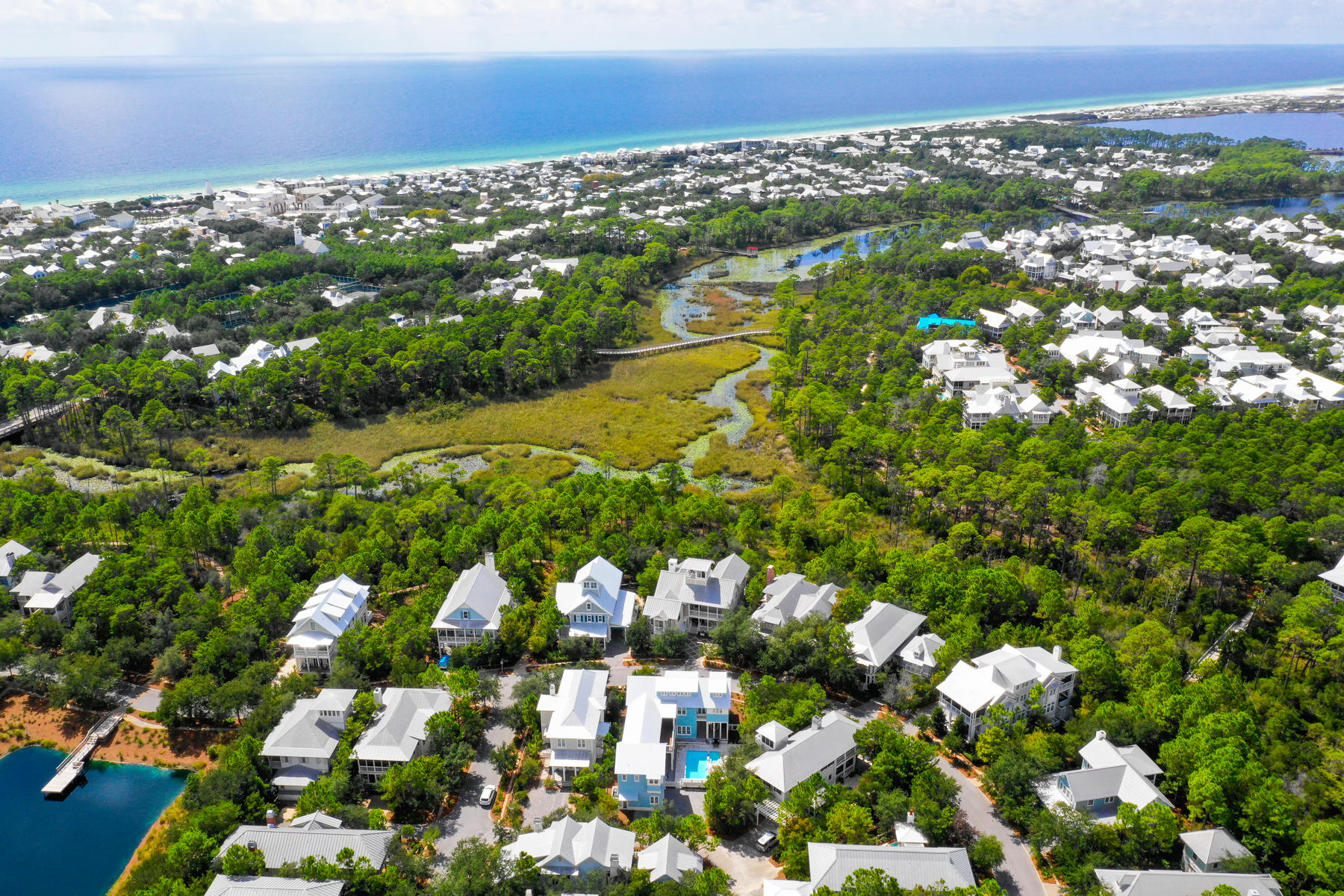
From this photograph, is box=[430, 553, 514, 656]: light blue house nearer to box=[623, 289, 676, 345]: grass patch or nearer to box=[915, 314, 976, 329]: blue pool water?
box=[623, 289, 676, 345]: grass patch

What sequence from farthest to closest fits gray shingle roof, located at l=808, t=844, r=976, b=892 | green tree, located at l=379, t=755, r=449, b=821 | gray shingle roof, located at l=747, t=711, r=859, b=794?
gray shingle roof, located at l=747, t=711, r=859, b=794, green tree, located at l=379, t=755, r=449, b=821, gray shingle roof, located at l=808, t=844, r=976, b=892

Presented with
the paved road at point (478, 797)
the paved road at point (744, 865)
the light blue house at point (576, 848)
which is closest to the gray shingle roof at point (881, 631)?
the paved road at point (744, 865)

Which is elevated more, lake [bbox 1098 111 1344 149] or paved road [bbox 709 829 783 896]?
lake [bbox 1098 111 1344 149]

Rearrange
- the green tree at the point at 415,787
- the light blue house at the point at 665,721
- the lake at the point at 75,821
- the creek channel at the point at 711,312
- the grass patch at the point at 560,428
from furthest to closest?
the grass patch at the point at 560,428 < the creek channel at the point at 711,312 < the light blue house at the point at 665,721 < the green tree at the point at 415,787 < the lake at the point at 75,821

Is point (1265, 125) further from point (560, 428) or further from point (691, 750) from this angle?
point (691, 750)

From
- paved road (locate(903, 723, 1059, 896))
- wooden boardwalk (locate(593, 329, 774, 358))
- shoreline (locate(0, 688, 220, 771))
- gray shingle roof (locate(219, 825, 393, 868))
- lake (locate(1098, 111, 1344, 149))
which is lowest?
paved road (locate(903, 723, 1059, 896))

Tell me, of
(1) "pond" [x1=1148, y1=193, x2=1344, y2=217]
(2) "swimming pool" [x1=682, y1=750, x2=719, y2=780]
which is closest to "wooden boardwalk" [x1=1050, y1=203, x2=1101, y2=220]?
(1) "pond" [x1=1148, y1=193, x2=1344, y2=217]

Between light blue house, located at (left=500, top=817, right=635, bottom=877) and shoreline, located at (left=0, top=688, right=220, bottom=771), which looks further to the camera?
shoreline, located at (left=0, top=688, right=220, bottom=771)

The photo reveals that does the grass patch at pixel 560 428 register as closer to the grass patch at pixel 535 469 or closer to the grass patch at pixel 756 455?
the grass patch at pixel 535 469
